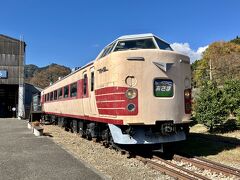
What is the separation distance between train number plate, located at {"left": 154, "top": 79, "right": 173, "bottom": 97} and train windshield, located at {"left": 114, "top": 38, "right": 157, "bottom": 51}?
4.17 feet

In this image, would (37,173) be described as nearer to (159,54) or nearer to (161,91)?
(161,91)

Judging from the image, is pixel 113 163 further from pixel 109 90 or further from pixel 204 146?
pixel 204 146

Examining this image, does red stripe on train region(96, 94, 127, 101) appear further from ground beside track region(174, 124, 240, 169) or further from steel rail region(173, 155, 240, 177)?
ground beside track region(174, 124, 240, 169)

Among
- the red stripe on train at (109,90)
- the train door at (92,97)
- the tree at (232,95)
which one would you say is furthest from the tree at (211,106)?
the red stripe on train at (109,90)

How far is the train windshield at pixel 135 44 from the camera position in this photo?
9.82m

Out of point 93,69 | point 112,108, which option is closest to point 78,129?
point 93,69

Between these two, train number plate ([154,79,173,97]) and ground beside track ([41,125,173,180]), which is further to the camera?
train number plate ([154,79,173,97])

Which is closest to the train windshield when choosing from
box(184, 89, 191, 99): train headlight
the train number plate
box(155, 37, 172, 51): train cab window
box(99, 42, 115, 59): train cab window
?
box(155, 37, 172, 51): train cab window

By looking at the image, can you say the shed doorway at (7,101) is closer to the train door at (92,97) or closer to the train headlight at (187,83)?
the train door at (92,97)

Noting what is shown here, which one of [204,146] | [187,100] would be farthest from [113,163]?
[204,146]

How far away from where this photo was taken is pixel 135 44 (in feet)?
32.7

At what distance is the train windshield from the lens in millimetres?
9820

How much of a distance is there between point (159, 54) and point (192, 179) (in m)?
3.91

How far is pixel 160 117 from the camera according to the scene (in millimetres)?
9070
